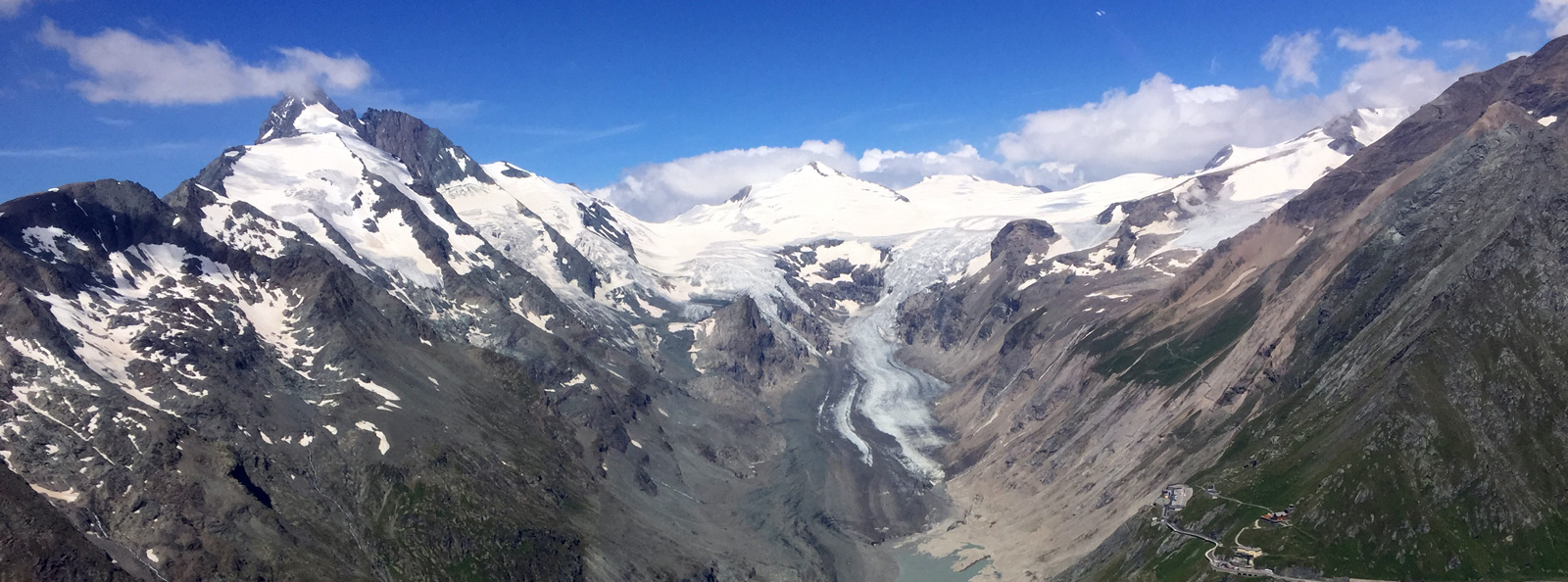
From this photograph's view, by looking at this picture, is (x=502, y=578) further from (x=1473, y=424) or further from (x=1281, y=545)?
(x=1473, y=424)

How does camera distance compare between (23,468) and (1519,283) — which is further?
(1519,283)

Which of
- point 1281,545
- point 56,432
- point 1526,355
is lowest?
point 1281,545

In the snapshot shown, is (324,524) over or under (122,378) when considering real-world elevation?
under

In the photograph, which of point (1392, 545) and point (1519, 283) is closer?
point (1392, 545)

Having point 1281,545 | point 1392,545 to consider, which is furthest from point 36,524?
point 1392,545

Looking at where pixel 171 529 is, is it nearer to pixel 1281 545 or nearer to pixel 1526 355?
pixel 1281 545

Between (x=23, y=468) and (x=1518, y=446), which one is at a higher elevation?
(x=23, y=468)

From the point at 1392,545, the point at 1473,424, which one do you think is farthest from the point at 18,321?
the point at 1473,424

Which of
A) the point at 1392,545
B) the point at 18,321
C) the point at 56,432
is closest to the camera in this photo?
the point at 1392,545

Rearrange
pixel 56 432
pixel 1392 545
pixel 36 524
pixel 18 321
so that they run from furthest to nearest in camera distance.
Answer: pixel 18 321
pixel 56 432
pixel 1392 545
pixel 36 524
